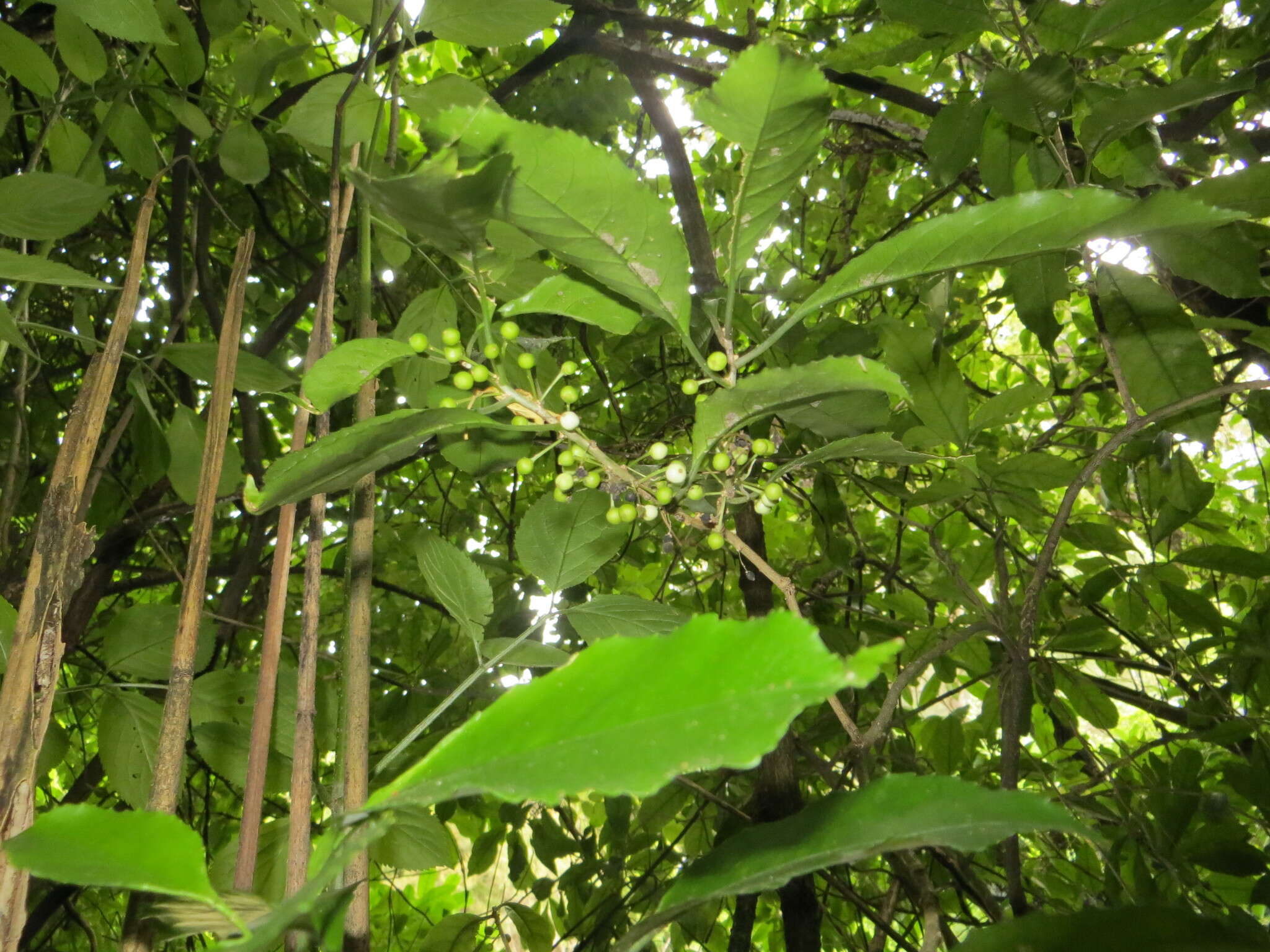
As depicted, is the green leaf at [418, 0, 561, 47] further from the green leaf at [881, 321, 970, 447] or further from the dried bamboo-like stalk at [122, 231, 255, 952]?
the green leaf at [881, 321, 970, 447]

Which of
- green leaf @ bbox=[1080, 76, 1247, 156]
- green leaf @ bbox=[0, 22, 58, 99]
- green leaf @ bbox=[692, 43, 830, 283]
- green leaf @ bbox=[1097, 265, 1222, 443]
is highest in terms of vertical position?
green leaf @ bbox=[0, 22, 58, 99]

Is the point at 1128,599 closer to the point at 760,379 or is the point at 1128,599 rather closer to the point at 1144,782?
the point at 1144,782

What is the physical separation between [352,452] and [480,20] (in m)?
0.46

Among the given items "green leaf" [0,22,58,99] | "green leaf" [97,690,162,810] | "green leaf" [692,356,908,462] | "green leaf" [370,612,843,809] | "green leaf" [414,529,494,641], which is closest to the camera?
"green leaf" [370,612,843,809]

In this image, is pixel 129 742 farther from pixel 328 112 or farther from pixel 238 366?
pixel 328 112

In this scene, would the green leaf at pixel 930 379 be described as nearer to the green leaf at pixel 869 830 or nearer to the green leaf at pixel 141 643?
the green leaf at pixel 869 830

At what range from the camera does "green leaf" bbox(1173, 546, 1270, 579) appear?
1.24m

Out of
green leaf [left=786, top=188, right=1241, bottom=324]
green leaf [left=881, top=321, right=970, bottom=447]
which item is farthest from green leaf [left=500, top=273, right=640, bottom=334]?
green leaf [left=881, top=321, right=970, bottom=447]

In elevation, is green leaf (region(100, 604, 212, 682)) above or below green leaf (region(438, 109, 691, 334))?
below

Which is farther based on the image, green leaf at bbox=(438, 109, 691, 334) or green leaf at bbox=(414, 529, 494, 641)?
green leaf at bbox=(414, 529, 494, 641)

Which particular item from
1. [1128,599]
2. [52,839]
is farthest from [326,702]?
[1128,599]

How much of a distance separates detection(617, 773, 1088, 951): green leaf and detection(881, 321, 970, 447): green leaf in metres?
0.63

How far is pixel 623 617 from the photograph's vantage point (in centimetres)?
66

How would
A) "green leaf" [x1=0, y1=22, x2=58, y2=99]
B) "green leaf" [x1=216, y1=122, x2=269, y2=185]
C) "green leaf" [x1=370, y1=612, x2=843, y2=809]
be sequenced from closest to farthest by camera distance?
"green leaf" [x1=370, y1=612, x2=843, y2=809]
"green leaf" [x1=0, y1=22, x2=58, y2=99]
"green leaf" [x1=216, y1=122, x2=269, y2=185]
